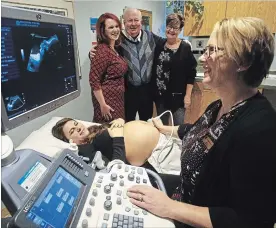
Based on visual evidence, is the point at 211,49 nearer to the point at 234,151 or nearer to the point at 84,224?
the point at 234,151

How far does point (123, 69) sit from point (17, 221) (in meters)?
1.69

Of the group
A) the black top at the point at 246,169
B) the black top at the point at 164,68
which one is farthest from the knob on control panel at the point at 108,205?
the black top at the point at 164,68

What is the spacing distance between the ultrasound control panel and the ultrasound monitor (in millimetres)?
197

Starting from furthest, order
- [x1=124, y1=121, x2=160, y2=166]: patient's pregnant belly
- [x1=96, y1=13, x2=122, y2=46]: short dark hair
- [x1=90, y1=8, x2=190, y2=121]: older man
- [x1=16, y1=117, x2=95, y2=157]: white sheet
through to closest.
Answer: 1. [x1=90, y1=8, x2=190, y2=121]: older man
2. [x1=96, y1=13, x2=122, y2=46]: short dark hair
3. [x1=124, y1=121, x2=160, y2=166]: patient's pregnant belly
4. [x1=16, y1=117, x2=95, y2=157]: white sheet

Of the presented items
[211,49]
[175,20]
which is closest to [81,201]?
[211,49]

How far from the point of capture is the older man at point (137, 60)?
214 centimetres

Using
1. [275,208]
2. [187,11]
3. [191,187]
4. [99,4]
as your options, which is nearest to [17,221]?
[191,187]

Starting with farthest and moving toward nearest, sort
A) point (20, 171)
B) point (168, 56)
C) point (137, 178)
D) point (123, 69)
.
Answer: point (168, 56) → point (123, 69) → point (137, 178) → point (20, 171)

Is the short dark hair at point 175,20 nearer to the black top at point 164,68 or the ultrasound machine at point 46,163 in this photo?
the black top at point 164,68

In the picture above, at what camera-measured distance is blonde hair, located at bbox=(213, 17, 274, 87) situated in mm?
771

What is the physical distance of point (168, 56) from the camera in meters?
2.27

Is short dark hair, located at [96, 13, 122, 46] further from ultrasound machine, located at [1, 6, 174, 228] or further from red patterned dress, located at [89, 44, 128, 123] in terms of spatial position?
ultrasound machine, located at [1, 6, 174, 228]

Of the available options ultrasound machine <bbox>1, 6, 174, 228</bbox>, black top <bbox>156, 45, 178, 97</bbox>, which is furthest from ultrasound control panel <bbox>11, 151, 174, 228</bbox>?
black top <bbox>156, 45, 178, 97</bbox>

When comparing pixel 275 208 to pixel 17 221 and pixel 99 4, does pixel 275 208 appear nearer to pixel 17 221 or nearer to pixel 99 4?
pixel 17 221
